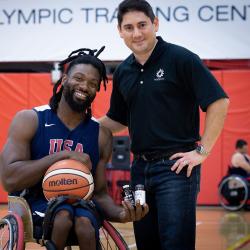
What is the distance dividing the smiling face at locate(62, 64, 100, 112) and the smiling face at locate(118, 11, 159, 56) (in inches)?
12.5

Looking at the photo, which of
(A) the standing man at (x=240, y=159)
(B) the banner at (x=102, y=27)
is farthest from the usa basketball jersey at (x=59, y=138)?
(A) the standing man at (x=240, y=159)

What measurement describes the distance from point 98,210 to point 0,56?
32.9 ft

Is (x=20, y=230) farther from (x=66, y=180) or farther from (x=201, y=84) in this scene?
(x=201, y=84)

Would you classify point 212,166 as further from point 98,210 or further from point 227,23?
point 98,210

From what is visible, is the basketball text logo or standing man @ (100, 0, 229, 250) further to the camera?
standing man @ (100, 0, 229, 250)

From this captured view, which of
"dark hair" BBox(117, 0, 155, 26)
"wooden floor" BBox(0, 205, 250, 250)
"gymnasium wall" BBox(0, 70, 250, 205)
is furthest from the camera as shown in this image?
"gymnasium wall" BBox(0, 70, 250, 205)

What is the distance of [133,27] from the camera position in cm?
420

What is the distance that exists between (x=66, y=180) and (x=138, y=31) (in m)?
1.03

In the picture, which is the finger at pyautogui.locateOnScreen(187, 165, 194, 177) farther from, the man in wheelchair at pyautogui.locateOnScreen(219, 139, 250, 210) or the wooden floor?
the man in wheelchair at pyautogui.locateOnScreen(219, 139, 250, 210)

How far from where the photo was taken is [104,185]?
174 inches

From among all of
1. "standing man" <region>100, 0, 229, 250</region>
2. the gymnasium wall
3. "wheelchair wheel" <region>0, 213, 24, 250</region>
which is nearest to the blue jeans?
"standing man" <region>100, 0, 229, 250</region>

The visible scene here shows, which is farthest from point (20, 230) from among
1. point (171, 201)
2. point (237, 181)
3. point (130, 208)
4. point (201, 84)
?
point (237, 181)

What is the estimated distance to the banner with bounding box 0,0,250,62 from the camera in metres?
13.4

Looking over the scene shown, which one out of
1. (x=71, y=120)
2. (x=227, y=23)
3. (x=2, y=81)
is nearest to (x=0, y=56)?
(x=2, y=81)
